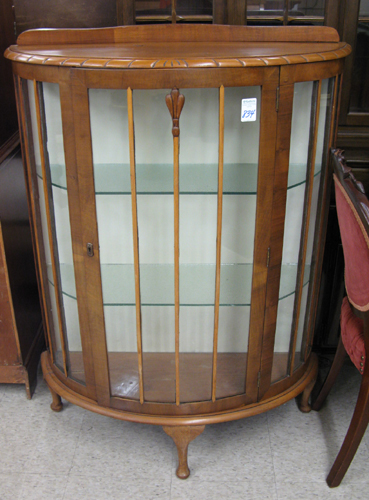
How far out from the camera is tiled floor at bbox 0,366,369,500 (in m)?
1.61

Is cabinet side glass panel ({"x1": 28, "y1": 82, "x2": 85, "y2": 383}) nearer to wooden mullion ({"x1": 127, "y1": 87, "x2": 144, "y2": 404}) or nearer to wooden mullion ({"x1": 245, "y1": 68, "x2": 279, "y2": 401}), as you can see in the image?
wooden mullion ({"x1": 127, "y1": 87, "x2": 144, "y2": 404})

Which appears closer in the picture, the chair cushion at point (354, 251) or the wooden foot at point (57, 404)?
the chair cushion at point (354, 251)

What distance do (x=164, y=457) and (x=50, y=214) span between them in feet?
2.88

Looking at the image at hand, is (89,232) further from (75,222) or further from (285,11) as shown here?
(285,11)

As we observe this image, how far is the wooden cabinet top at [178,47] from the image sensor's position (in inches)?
48.9

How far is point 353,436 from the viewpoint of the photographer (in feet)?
5.16

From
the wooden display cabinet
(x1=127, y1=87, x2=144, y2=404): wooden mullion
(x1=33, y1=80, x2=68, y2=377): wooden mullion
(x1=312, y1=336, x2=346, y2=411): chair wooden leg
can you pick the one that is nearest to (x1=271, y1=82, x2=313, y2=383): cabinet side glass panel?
the wooden display cabinet

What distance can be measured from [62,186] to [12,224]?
508 millimetres

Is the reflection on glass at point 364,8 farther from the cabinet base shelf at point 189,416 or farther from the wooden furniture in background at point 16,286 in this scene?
the wooden furniture in background at point 16,286

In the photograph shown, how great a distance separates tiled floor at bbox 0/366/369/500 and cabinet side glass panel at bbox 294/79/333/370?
0.91 feet

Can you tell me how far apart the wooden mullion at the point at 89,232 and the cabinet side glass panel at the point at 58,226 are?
0.28ft

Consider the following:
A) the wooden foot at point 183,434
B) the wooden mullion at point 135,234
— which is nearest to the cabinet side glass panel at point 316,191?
the wooden foot at point 183,434

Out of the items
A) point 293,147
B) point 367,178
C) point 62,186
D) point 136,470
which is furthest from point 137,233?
point 367,178

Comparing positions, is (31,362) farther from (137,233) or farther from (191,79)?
(191,79)
